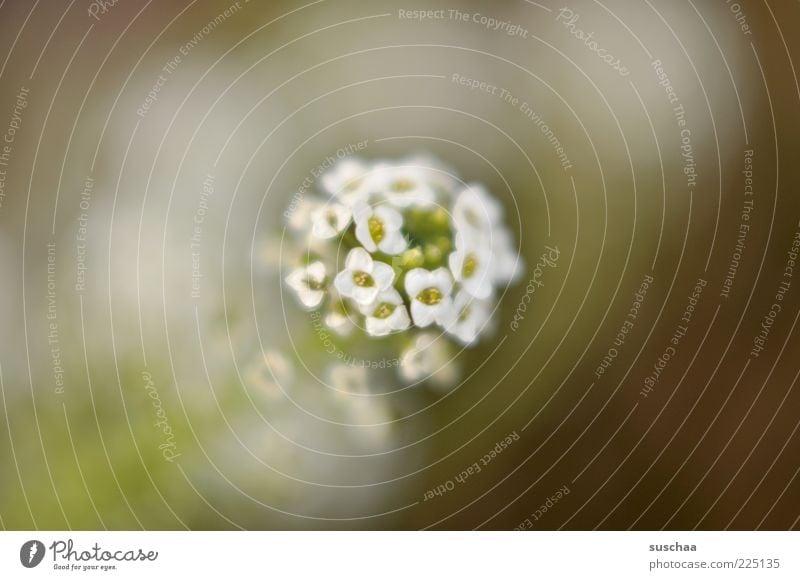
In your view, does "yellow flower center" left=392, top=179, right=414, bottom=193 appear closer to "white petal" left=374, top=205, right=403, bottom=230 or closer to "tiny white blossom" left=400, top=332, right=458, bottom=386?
"white petal" left=374, top=205, right=403, bottom=230

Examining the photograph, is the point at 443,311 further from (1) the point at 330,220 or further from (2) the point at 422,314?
(1) the point at 330,220
